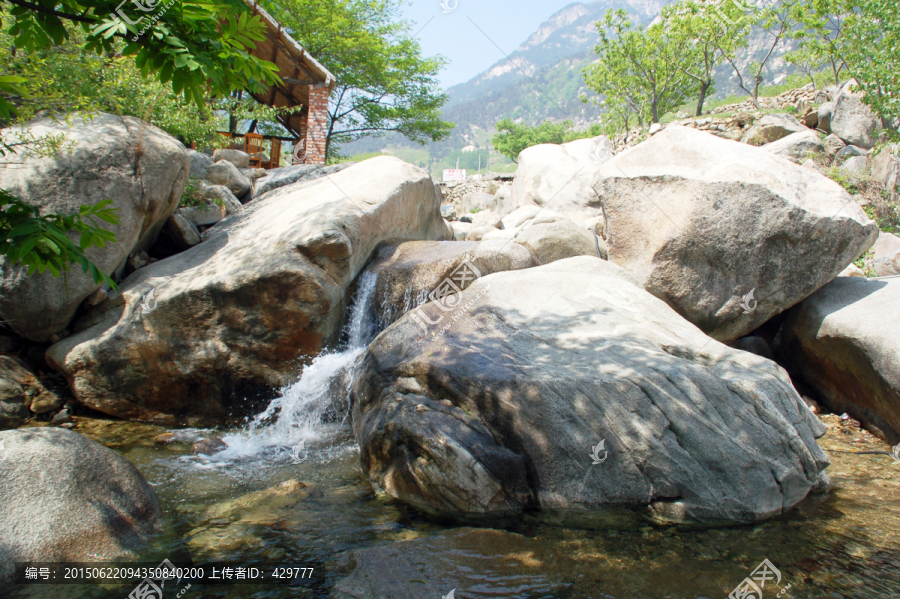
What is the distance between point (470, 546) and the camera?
3605mm

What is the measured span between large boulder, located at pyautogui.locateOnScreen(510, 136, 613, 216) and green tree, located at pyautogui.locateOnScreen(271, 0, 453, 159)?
8.88 metres

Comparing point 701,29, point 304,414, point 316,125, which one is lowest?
point 304,414

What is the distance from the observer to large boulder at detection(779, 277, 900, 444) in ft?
19.8

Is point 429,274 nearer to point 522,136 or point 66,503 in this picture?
point 66,503

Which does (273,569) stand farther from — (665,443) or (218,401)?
(218,401)

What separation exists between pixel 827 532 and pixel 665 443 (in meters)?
1.35

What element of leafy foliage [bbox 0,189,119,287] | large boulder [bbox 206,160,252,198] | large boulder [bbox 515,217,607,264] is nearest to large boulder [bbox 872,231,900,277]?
large boulder [bbox 515,217,607,264]

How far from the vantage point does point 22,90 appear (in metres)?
2.34

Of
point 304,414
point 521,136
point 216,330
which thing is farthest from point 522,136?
point 304,414

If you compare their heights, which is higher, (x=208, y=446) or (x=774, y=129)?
(x=774, y=129)

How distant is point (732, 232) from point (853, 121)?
54.3ft

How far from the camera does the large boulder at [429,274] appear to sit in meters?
7.50

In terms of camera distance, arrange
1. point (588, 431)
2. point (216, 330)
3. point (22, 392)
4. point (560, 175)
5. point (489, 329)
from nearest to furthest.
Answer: point (588, 431) < point (489, 329) < point (22, 392) < point (216, 330) < point (560, 175)

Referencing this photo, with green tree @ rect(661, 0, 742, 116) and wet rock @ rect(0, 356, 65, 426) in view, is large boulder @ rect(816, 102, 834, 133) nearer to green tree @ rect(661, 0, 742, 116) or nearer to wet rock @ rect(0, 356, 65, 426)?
green tree @ rect(661, 0, 742, 116)
